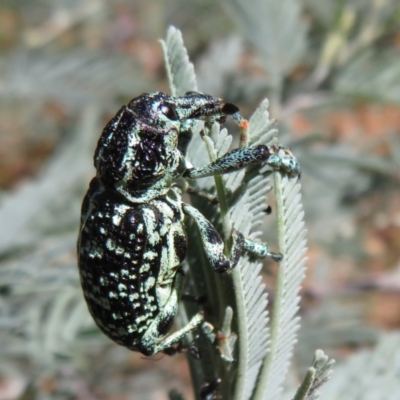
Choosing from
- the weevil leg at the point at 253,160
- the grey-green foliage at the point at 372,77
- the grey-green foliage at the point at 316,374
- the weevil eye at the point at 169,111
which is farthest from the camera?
the grey-green foliage at the point at 372,77

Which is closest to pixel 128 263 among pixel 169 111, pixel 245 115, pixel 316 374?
pixel 169 111

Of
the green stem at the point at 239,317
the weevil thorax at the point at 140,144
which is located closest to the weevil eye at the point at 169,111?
the weevil thorax at the point at 140,144

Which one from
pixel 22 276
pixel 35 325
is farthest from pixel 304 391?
pixel 35 325

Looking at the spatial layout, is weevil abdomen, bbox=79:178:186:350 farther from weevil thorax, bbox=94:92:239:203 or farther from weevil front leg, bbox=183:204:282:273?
weevil front leg, bbox=183:204:282:273

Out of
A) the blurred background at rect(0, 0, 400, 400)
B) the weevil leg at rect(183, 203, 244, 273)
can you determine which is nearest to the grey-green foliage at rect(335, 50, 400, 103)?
the blurred background at rect(0, 0, 400, 400)

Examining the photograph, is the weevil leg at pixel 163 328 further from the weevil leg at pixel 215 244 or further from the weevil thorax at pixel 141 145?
the weevil thorax at pixel 141 145

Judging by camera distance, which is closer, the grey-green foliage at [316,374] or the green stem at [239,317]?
the grey-green foliage at [316,374]
